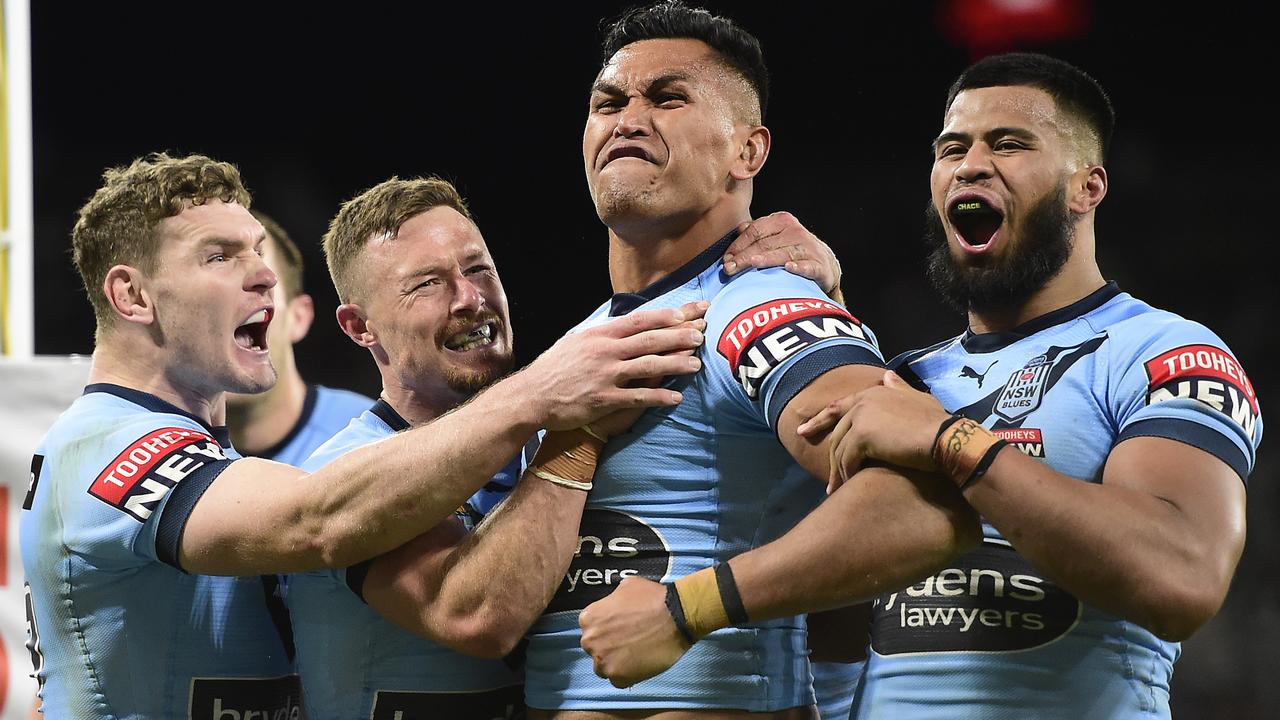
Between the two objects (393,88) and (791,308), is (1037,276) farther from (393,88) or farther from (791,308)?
(393,88)

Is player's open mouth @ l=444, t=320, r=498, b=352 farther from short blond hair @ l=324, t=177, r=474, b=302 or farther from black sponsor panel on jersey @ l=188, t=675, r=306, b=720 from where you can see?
black sponsor panel on jersey @ l=188, t=675, r=306, b=720

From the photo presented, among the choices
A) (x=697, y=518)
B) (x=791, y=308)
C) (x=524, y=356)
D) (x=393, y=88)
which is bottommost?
(x=697, y=518)

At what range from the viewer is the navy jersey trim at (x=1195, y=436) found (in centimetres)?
207

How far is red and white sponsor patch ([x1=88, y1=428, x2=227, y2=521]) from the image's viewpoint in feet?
7.89

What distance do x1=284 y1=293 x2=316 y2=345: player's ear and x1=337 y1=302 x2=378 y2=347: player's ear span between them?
209cm

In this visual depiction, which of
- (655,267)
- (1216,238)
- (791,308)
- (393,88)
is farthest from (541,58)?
(791,308)

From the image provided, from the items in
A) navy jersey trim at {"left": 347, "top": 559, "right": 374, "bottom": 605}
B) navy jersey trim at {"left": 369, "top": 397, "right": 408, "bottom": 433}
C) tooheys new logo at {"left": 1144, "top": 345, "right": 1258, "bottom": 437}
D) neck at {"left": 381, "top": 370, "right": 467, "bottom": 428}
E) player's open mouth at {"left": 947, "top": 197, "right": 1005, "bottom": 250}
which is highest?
player's open mouth at {"left": 947, "top": 197, "right": 1005, "bottom": 250}

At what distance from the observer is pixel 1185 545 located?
198cm

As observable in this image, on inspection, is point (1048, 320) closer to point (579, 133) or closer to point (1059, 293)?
point (1059, 293)

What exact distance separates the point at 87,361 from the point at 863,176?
338cm

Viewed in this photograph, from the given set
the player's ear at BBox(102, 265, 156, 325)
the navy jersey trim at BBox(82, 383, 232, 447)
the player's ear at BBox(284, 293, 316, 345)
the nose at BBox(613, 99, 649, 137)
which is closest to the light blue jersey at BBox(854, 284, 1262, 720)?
the nose at BBox(613, 99, 649, 137)

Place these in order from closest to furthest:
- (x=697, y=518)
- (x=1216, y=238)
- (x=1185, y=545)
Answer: (x=1185, y=545), (x=697, y=518), (x=1216, y=238)

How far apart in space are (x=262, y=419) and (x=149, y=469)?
8.54 ft

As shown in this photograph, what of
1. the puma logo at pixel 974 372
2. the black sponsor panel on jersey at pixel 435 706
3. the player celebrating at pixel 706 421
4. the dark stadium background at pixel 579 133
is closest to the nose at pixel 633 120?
the player celebrating at pixel 706 421
